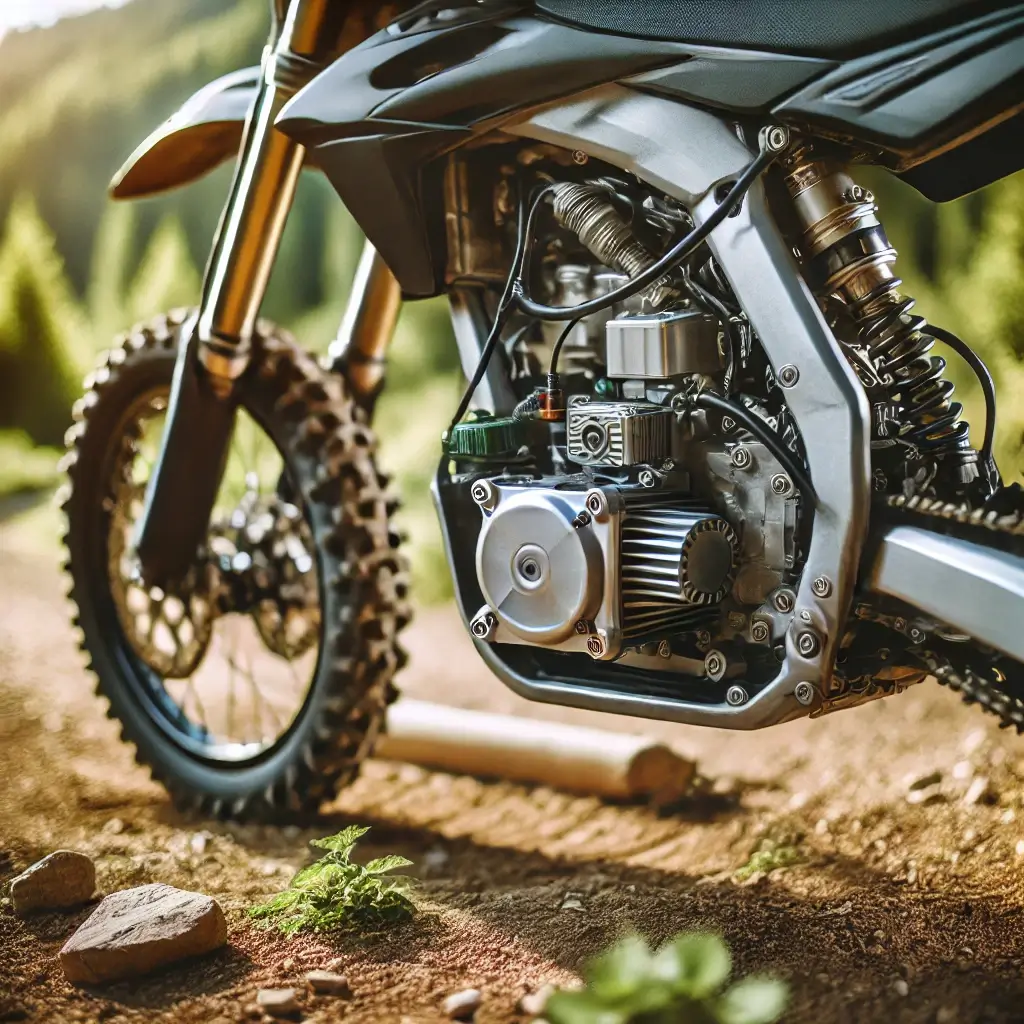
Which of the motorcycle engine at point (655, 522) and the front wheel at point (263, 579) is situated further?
the front wheel at point (263, 579)

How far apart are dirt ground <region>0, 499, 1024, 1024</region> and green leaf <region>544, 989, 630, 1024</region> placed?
0.19 metres

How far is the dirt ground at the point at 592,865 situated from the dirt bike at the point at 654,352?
1.02ft

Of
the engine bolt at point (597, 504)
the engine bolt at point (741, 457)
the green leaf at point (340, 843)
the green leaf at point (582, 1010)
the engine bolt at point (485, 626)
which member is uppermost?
the engine bolt at point (741, 457)

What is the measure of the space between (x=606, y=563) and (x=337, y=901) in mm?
625

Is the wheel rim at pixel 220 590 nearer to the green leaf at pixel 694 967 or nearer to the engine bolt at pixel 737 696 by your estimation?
the engine bolt at pixel 737 696

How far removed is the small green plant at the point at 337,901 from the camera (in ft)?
5.65

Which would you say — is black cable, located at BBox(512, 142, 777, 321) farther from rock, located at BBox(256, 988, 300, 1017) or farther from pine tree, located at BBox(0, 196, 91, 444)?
pine tree, located at BBox(0, 196, 91, 444)

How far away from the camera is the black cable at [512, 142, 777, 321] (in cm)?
146

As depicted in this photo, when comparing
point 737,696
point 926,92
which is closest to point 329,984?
point 737,696

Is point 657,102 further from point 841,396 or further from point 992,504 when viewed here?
point 992,504

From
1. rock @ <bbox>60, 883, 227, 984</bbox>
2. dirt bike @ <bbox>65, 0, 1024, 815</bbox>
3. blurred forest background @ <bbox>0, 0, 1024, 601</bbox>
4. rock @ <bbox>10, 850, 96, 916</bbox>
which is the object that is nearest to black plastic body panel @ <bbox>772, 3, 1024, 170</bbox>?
dirt bike @ <bbox>65, 0, 1024, 815</bbox>

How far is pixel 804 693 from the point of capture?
4.90ft

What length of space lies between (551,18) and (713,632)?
33.1 inches

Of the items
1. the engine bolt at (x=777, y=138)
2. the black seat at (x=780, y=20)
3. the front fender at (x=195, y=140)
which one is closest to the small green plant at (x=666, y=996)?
the engine bolt at (x=777, y=138)
